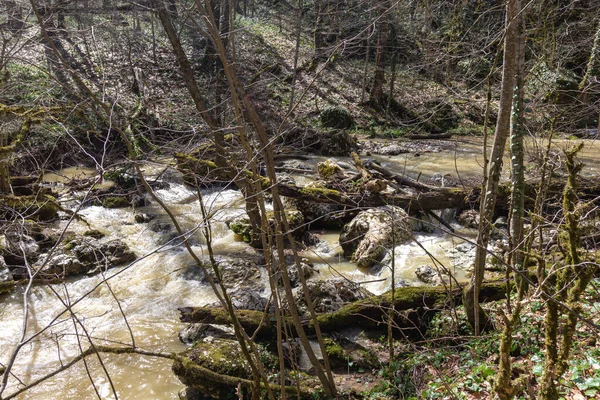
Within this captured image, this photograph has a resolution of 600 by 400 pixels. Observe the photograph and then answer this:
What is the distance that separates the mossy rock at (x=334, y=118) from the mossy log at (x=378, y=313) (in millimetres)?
13417

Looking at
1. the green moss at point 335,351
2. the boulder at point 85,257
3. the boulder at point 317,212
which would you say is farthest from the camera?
the boulder at point 317,212

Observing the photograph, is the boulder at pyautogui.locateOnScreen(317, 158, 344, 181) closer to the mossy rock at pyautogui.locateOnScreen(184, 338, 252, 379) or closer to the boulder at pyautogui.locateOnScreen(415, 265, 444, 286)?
the boulder at pyautogui.locateOnScreen(415, 265, 444, 286)

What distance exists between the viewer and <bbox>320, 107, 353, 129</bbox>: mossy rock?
731 inches

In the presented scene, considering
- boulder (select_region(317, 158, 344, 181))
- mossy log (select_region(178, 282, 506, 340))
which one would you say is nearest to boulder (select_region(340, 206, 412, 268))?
mossy log (select_region(178, 282, 506, 340))

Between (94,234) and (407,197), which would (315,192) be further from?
(94,234)

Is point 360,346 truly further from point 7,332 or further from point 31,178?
point 31,178

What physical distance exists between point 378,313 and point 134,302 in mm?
3685

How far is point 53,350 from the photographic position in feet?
18.7

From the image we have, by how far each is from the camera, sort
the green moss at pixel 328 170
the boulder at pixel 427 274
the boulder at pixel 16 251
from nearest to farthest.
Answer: the boulder at pixel 427 274
the boulder at pixel 16 251
the green moss at pixel 328 170

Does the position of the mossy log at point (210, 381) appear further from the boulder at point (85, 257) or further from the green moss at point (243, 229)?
the green moss at point (243, 229)

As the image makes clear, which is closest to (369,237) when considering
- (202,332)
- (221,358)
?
(202,332)

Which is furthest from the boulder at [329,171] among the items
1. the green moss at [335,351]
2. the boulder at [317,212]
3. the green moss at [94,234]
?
the green moss at [335,351]

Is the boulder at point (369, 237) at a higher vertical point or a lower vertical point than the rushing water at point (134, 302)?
higher

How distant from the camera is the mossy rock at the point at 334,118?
1856 centimetres
